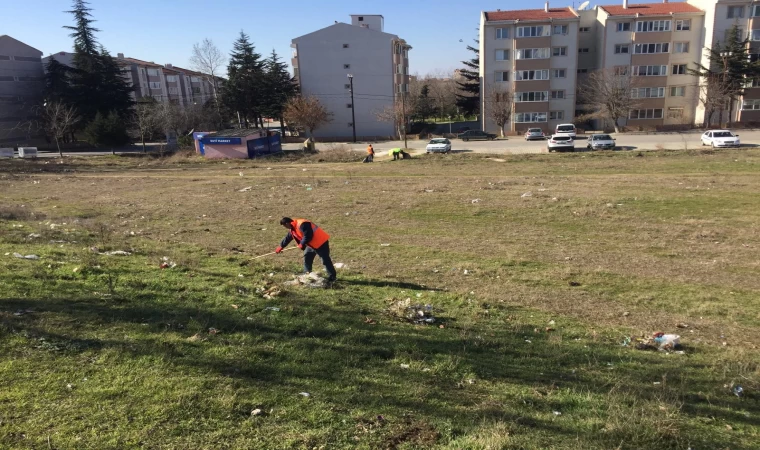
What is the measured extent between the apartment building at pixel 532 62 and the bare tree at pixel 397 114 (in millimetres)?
8857

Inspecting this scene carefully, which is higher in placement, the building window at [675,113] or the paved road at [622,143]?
the building window at [675,113]

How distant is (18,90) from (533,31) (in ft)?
194

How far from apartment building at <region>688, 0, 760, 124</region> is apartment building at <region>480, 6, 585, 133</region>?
12759 mm

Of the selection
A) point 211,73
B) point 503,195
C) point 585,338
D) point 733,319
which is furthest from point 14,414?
point 211,73

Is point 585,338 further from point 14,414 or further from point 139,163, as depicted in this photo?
point 139,163

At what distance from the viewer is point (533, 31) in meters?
53.7

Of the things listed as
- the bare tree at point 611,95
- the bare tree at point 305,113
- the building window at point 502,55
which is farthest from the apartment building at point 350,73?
the bare tree at point 611,95

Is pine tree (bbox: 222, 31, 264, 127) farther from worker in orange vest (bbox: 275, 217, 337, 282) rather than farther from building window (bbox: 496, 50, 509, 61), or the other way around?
worker in orange vest (bbox: 275, 217, 337, 282)

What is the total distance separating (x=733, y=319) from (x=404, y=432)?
5.77 metres

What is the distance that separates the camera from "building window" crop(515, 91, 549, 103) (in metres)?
55.0

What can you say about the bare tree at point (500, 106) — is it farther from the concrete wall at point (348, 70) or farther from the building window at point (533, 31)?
the concrete wall at point (348, 70)

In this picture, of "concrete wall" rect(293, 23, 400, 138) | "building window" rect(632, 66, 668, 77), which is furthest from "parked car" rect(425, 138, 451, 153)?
"building window" rect(632, 66, 668, 77)

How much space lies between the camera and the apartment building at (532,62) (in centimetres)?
5362

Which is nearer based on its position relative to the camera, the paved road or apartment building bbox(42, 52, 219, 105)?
the paved road
